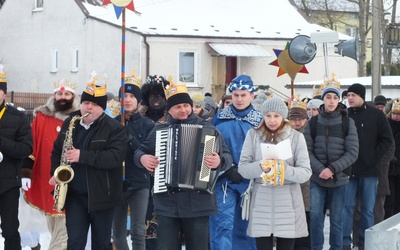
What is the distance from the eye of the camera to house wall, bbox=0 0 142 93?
135 feet

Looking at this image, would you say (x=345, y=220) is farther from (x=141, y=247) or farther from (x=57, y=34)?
(x=57, y=34)

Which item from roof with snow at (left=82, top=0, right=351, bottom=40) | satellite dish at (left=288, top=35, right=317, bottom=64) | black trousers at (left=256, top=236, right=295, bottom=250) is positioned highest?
roof with snow at (left=82, top=0, right=351, bottom=40)

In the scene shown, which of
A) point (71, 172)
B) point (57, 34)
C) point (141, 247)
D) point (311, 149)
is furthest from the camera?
point (57, 34)

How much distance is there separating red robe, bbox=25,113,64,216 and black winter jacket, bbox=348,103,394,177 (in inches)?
146

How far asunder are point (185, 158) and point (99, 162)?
0.82 meters

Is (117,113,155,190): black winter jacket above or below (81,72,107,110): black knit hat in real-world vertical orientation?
below

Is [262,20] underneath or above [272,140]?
above

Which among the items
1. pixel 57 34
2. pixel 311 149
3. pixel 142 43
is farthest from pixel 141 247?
pixel 57 34

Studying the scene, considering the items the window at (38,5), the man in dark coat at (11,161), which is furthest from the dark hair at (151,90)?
the window at (38,5)

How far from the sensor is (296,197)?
8773 millimetres

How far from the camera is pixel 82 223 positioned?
844 cm

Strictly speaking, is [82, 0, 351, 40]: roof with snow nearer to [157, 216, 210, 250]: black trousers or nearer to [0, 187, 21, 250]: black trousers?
[0, 187, 21, 250]: black trousers

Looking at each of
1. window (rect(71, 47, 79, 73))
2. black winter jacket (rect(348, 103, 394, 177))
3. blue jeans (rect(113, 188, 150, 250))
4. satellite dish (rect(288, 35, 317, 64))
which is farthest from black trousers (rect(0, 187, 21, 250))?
window (rect(71, 47, 79, 73))

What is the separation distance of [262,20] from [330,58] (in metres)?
3.76
